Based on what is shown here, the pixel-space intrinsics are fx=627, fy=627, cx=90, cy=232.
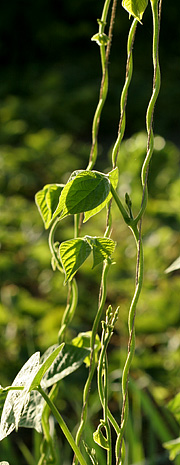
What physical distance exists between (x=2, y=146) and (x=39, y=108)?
909 millimetres

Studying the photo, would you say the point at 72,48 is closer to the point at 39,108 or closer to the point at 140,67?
the point at 140,67

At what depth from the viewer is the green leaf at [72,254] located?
565mm

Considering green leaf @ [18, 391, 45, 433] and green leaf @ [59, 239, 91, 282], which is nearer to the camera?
green leaf @ [59, 239, 91, 282]

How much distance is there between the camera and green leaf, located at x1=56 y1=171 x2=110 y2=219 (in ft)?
1.81

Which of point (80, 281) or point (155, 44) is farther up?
point (155, 44)

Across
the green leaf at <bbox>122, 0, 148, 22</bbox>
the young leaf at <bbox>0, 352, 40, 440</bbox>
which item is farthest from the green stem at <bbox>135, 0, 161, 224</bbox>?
the young leaf at <bbox>0, 352, 40, 440</bbox>

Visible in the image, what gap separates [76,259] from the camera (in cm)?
57

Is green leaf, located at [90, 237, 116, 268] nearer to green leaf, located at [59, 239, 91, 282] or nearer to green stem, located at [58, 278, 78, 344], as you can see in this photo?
green leaf, located at [59, 239, 91, 282]

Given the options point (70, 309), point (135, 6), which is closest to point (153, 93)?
point (135, 6)

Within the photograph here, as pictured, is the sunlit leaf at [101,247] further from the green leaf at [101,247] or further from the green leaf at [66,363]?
the green leaf at [66,363]

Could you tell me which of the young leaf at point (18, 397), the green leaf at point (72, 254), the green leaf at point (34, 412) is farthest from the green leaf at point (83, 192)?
the green leaf at point (34, 412)

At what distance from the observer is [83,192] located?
556 mm

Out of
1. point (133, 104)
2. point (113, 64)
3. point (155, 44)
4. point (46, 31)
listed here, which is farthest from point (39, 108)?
point (155, 44)

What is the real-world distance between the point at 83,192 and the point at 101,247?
56mm
